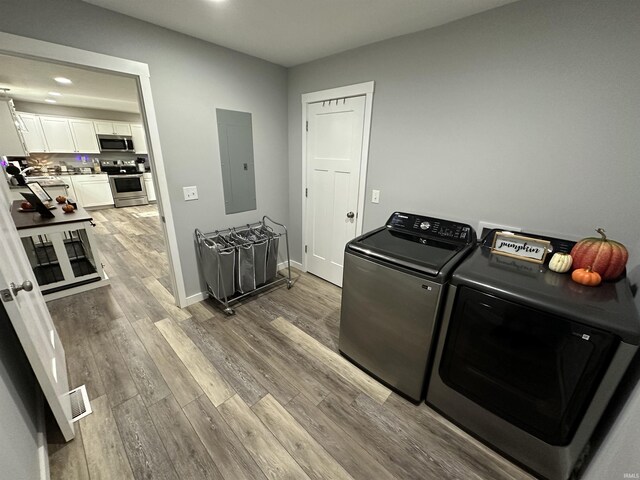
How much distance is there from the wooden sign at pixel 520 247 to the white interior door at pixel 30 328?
2452 millimetres

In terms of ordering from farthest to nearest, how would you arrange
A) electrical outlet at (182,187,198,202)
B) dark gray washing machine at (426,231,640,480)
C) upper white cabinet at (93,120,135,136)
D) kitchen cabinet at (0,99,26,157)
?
1. upper white cabinet at (93,120,135,136)
2. kitchen cabinet at (0,99,26,157)
3. electrical outlet at (182,187,198,202)
4. dark gray washing machine at (426,231,640,480)

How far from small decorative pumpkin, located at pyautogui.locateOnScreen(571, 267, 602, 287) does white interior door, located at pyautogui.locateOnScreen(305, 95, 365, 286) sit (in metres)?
1.66

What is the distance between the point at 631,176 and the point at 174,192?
309 centimetres

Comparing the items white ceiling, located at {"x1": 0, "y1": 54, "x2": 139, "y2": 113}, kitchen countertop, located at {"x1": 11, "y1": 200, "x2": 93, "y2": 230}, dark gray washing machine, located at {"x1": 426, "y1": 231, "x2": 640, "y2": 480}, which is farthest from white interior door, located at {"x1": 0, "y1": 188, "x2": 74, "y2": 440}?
dark gray washing machine, located at {"x1": 426, "y1": 231, "x2": 640, "y2": 480}

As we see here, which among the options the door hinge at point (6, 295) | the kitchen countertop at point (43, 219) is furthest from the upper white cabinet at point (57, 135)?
the door hinge at point (6, 295)

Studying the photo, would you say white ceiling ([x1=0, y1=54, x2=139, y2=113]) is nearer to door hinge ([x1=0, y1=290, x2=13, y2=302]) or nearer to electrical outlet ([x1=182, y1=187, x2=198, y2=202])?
electrical outlet ([x1=182, y1=187, x2=198, y2=202])

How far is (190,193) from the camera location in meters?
2.36

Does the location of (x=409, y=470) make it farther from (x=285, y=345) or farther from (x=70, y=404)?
(x=70, y=404)

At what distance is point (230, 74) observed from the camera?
7.77 ft

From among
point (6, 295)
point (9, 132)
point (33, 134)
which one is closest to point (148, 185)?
point (33, 134)

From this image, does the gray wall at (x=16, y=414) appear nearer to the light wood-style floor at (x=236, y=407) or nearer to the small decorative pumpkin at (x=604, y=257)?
the light wood-style floor at (x=236, y=407)

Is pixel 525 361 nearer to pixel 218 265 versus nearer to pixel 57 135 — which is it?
pixel 218 265

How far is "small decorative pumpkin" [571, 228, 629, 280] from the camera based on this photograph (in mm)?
1205

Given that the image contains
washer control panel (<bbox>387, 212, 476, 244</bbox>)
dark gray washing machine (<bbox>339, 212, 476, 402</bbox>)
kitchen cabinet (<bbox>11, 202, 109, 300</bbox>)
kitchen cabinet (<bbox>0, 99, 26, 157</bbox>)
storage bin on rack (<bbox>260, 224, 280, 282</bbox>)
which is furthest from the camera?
kitchen cabinet (<bbox>0, 99, 26, 157</bbox>)
